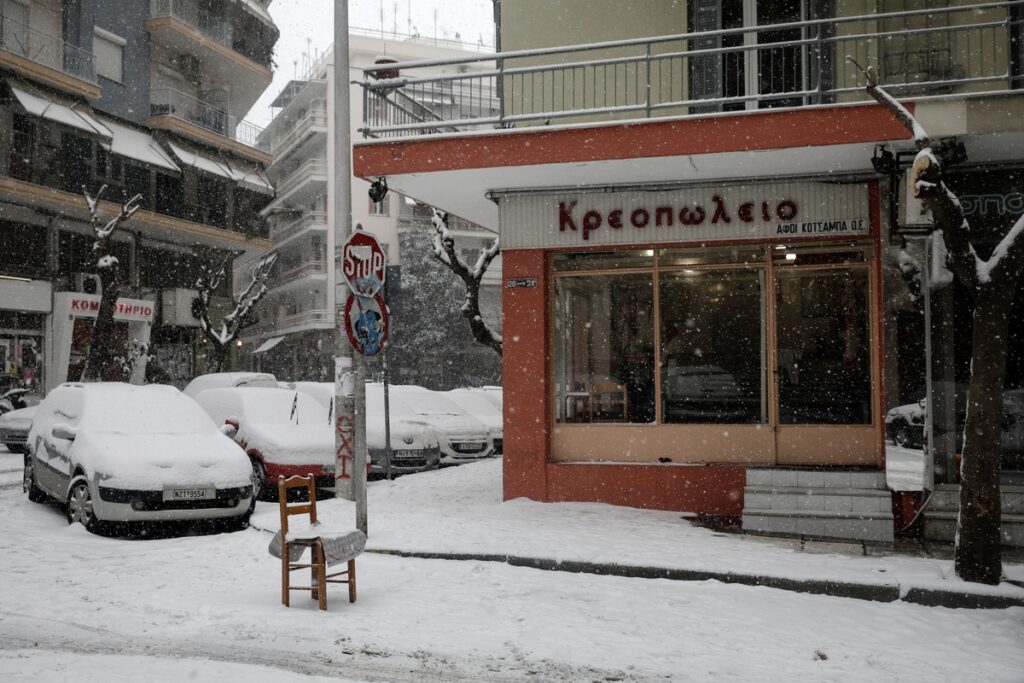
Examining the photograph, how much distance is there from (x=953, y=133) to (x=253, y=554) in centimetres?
822

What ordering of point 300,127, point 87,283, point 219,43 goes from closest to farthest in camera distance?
point 87,283 → point 219,43 → point 300,127

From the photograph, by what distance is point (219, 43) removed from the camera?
35.3 metres

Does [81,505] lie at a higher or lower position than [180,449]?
lower

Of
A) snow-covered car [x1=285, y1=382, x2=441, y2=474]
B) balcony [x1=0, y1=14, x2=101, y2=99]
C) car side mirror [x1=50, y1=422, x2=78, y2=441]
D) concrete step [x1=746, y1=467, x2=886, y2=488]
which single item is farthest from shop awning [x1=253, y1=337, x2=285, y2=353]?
concrete step [x1=746, y1=467, x2=886, y2=488]

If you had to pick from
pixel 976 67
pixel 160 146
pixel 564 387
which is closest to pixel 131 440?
pixel 564 387

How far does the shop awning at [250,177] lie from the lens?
36156mm

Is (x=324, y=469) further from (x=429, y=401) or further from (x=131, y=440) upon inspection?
(x=429, y=401)

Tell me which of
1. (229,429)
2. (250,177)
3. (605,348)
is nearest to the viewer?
(605,348)

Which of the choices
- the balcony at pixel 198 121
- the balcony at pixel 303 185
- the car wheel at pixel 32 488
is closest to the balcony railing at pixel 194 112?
the balcony at pixel 198 121

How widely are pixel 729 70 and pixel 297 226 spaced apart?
45.4 m

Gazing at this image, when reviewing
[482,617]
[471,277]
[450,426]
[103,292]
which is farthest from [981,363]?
[103,292]

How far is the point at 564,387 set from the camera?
12055mm

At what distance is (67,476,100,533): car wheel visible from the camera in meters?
10.2

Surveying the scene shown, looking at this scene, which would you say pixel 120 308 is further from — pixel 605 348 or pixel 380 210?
pixel 605 348
